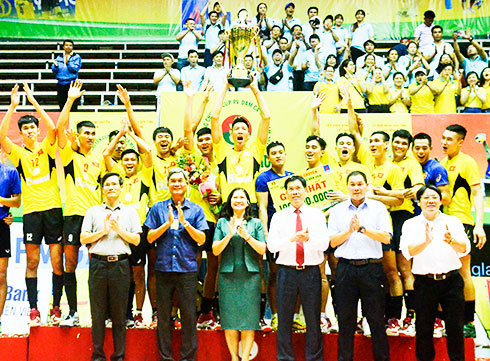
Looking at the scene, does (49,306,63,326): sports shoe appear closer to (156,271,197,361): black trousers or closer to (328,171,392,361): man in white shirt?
(156,271,197,361): black trousers

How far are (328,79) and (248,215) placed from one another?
552 cm

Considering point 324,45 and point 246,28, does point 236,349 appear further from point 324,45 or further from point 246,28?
point 324,45

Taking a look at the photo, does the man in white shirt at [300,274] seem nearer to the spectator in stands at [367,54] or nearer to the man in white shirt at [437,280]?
the man in white shirt at [437,280]

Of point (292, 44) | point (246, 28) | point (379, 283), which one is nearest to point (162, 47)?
point (292, 44)

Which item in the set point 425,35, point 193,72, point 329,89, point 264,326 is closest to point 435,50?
point 425,35

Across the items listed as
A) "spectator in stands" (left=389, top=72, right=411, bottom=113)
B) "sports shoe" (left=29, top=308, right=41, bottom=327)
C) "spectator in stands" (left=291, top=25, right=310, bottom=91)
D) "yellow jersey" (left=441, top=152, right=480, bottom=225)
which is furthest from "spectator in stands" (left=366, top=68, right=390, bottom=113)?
"sports shoe" (left=29, top=308, right=41, bottom=327)

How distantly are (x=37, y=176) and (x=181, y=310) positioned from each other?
2.04 metres

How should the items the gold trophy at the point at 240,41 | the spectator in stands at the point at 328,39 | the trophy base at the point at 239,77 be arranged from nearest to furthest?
the trophy base at the point at 239,77
the gold trophy at the point at 240,41
the spectator in stands at the point at 328,39

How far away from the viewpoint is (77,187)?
5738mm

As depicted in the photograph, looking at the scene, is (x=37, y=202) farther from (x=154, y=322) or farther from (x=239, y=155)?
(x=239, y=155)

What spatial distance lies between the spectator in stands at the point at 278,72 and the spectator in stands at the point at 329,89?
0.83 metres

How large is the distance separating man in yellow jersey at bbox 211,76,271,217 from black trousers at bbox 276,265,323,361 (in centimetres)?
88

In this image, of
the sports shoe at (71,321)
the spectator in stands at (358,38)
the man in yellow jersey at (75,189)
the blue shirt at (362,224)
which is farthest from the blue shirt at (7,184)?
the spectator in stands at (358,38)

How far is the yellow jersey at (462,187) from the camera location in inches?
223
